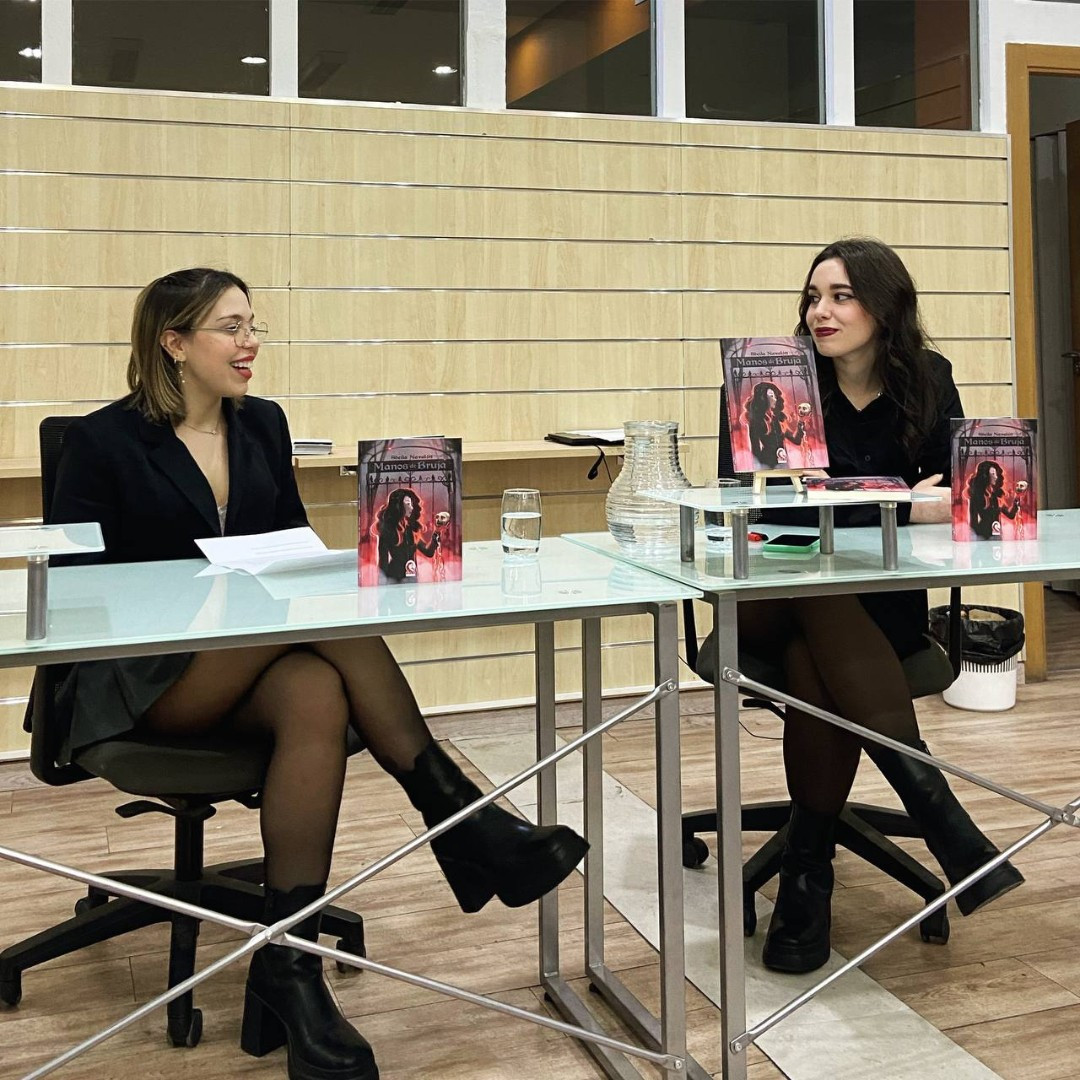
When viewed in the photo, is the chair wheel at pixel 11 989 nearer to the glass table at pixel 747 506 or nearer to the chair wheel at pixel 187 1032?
the chair wheel at pixel 187 1032

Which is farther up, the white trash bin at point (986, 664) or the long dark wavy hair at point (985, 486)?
the long dark wavy hair at point (985, 486)

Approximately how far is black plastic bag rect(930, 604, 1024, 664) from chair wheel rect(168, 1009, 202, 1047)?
9.04 feet

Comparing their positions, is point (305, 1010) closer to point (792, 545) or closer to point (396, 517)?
point (396, 517)

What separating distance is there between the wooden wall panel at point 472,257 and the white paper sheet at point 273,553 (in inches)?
69.2

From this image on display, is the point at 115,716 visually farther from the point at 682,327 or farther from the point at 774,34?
the point at 774,34

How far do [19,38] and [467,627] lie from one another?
2.80 meters

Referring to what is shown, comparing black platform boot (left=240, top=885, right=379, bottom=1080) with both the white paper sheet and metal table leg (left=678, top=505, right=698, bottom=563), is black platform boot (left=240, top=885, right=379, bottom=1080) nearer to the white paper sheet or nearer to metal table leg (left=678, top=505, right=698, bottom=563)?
the white paper sheet

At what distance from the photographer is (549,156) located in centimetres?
404

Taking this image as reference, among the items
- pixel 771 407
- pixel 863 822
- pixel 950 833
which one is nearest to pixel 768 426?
pixel 771 407

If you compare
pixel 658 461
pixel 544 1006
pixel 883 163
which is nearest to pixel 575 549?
pixel 658 461

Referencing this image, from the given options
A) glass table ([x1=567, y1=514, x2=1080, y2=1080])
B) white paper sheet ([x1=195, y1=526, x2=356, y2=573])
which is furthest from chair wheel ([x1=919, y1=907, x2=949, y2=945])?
white paper sheet ([x1=195, y1=526, x2=356, y2=573])

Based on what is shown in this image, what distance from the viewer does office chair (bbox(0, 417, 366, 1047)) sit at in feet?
6.54

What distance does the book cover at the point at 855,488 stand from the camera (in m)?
1.93

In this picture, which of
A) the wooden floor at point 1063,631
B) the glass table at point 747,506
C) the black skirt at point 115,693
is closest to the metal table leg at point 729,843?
the glass table at point 747,506
